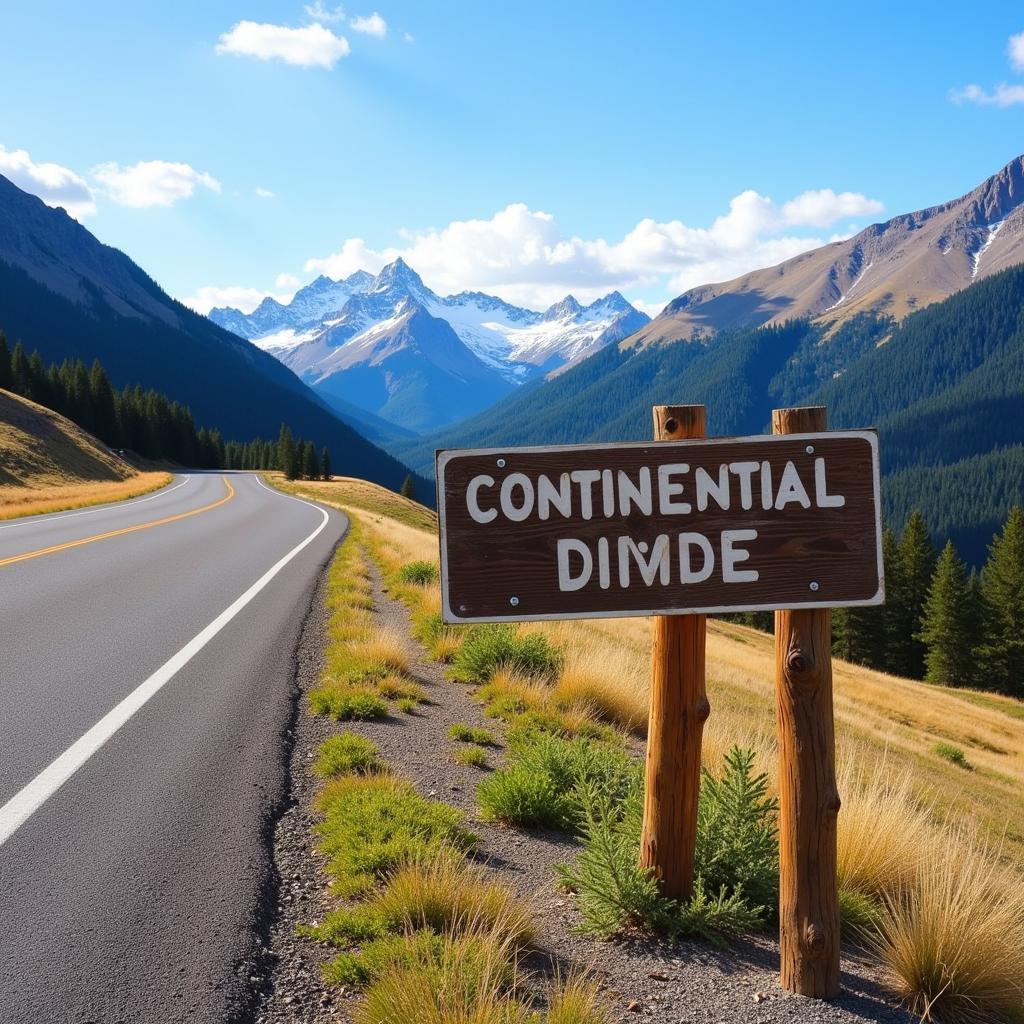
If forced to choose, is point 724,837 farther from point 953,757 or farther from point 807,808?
point 953,757

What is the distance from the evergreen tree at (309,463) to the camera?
91.4m

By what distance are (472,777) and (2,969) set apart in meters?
2.86

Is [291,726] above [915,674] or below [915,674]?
above

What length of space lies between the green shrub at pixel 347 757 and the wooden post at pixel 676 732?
2262 millimetres

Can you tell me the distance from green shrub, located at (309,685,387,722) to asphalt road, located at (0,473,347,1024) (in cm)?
33

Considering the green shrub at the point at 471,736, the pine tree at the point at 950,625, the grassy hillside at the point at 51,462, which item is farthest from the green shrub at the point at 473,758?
the pine tree at the point at 950,625

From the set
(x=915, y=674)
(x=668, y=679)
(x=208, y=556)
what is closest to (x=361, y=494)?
(x=915, y=674)

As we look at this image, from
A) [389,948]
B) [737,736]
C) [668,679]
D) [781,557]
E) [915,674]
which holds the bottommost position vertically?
[915,674]

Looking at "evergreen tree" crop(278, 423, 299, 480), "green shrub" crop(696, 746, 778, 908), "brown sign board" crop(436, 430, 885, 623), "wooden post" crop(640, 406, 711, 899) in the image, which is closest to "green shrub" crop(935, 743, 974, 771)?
"green shrub" crop(696, 746, 778, 908)

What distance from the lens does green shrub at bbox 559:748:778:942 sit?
3.42 m

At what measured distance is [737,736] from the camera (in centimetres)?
700

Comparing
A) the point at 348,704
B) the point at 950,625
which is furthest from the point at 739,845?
the point at 950,625

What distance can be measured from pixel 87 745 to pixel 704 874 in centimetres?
437

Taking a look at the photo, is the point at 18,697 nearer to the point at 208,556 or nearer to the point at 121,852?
the point at 121,852
